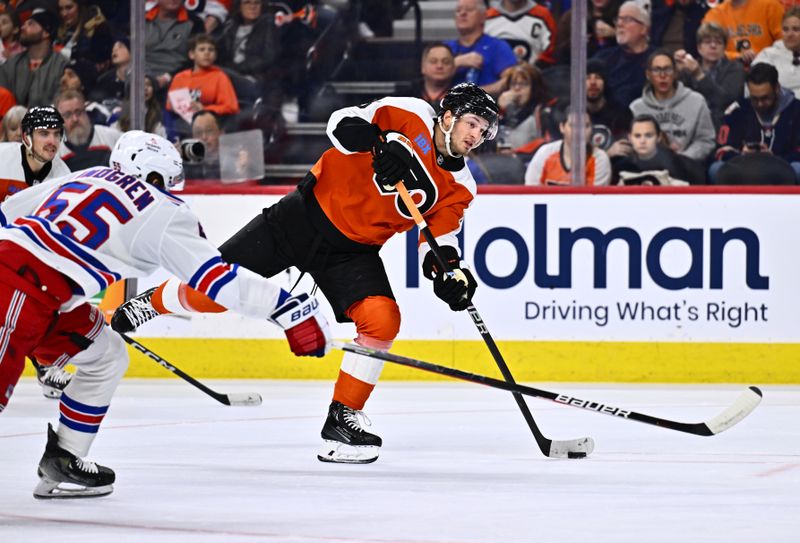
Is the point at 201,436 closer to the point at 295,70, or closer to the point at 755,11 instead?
the point at 295,70

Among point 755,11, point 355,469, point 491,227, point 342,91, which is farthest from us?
point 342,91

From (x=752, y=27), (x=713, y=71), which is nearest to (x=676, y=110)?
(x=713, y=71)

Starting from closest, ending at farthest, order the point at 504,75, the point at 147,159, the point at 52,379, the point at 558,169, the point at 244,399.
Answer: the point at 147,159, the point at 244,399, the point at 52,379, the point at 558,169, the point at 504,75

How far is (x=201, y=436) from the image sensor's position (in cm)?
434

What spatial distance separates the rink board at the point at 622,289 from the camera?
590cm

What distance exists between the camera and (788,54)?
6.37 metres

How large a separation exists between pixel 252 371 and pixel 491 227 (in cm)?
123

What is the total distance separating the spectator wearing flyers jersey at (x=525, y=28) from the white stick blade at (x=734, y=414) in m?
3.01

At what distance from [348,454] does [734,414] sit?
3.46 feet

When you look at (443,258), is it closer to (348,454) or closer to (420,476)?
(348,454)

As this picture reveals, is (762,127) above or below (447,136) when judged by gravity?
below

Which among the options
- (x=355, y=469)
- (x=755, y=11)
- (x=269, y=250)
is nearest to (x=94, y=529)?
(x=355, y=469)

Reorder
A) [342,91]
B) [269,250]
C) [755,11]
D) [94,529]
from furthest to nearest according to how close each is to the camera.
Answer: [342,91]
[755,11]
[269,250]
[94,529]

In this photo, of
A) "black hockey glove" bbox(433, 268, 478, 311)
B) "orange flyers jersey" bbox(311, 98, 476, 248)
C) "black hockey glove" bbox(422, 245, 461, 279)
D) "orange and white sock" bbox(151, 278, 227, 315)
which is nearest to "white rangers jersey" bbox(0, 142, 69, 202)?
"orange and white sock" bbox(151, 278, 227, 315)
